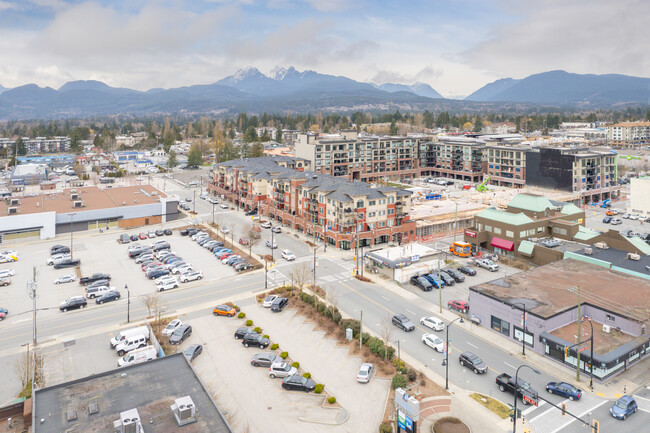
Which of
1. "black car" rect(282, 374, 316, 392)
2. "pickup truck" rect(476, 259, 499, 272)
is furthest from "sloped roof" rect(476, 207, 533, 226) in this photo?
"black car" rect(282, 374, 316, 392)

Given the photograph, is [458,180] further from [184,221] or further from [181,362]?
[181,362]

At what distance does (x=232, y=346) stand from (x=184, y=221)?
47784 mm

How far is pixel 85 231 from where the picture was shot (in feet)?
241

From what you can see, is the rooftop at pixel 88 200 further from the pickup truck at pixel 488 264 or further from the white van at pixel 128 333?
the pickup truck at pixel 488 264

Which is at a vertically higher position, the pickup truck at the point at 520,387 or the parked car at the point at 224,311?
the parked car at the point at 224,311

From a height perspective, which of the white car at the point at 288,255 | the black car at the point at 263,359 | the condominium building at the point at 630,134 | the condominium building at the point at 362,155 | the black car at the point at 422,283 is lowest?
the black car at the point at 263,359

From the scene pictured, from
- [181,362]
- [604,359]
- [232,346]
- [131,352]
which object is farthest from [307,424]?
[604,359]

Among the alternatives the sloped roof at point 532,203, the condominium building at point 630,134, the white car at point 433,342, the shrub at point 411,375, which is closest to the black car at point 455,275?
the white car at point 433,342

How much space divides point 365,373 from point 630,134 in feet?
664

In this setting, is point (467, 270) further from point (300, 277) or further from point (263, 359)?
point (263, 359)

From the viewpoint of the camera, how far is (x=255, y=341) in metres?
36.2

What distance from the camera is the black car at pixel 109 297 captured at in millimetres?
45422

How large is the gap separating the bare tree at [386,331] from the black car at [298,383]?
6527mm

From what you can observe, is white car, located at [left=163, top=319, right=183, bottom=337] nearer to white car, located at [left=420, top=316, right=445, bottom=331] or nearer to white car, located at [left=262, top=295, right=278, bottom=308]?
white car, located at [left=262, top=295, right=278, bottom=308]
